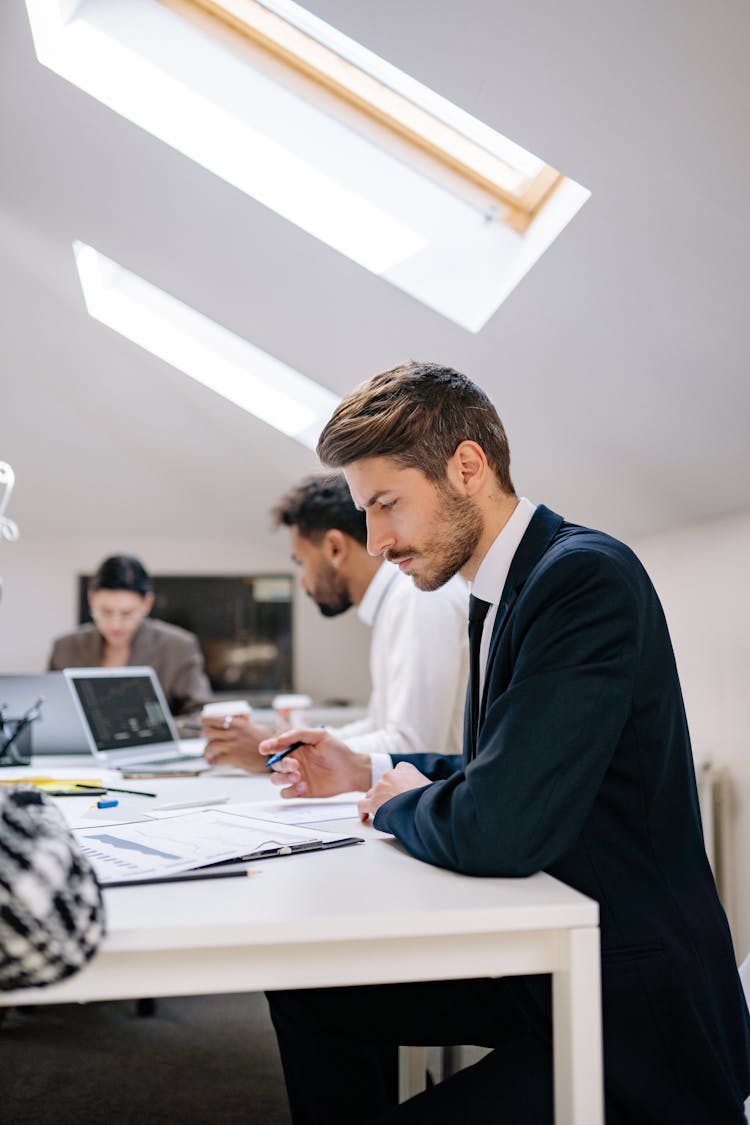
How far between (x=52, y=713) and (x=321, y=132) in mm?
1670

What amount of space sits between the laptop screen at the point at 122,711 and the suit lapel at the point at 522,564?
4.89 feet

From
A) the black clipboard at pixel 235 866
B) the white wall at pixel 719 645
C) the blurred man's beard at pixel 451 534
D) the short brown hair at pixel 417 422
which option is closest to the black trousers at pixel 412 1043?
the black clipboard at pixel 235 866

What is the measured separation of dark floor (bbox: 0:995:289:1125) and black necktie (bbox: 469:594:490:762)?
127cm

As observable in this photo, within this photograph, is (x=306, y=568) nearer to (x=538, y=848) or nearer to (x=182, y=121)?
(x=182, y=121)

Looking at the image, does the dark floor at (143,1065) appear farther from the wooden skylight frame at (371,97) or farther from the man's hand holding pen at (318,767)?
the wooden skylight frame at (371,97)

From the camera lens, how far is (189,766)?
244 cm

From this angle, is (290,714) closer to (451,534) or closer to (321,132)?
(321,132)

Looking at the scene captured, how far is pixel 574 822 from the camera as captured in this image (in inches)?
40.6

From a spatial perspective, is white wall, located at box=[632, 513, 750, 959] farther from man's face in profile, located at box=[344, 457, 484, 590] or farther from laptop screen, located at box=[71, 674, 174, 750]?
laptop screen, located at box=[71, 674, 174, 750]

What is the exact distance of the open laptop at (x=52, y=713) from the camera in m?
2.61

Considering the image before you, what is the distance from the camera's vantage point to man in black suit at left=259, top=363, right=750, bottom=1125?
3.33 ft

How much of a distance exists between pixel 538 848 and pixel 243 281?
2231 millimetres

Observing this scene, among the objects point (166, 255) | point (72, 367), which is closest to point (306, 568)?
point (166, 255)

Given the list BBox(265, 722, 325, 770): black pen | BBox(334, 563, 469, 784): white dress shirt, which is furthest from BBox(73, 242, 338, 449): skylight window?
BBox(265, 722, 325, 770): black pen
